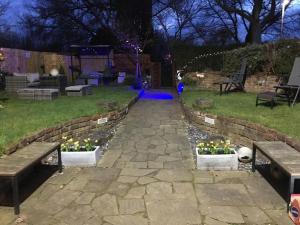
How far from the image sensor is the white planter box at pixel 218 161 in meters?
4.85

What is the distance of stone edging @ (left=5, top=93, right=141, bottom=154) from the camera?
201 inches

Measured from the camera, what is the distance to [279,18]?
781 inches

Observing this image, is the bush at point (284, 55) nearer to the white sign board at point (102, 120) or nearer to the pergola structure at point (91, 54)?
the white sign board at point (102, 120)

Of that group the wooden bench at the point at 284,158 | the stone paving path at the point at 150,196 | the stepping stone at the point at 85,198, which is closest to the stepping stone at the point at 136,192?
the stone paving path at the point at 150,196

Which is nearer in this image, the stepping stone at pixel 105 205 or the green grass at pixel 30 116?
the stepping stone at pixel 105 205

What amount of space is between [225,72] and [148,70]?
6.13 meters

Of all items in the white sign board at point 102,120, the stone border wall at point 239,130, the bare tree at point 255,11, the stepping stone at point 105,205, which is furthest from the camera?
the bare tree at point 255,11

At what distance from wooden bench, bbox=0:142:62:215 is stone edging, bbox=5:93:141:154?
444mm

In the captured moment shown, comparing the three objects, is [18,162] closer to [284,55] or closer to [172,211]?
[172,211]

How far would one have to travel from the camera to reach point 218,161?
191 inches

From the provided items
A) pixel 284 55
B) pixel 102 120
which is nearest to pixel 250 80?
pixel 284 55

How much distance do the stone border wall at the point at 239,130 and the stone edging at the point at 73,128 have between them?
1.66 meters

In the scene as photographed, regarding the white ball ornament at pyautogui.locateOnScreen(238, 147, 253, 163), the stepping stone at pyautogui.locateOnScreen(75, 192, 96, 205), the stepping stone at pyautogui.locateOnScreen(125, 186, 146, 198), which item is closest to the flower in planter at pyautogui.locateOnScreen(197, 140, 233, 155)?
the white ball ornament at pyautogui.locateOnScreen(238, 147, 253, 163)

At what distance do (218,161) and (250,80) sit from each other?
6.99m
